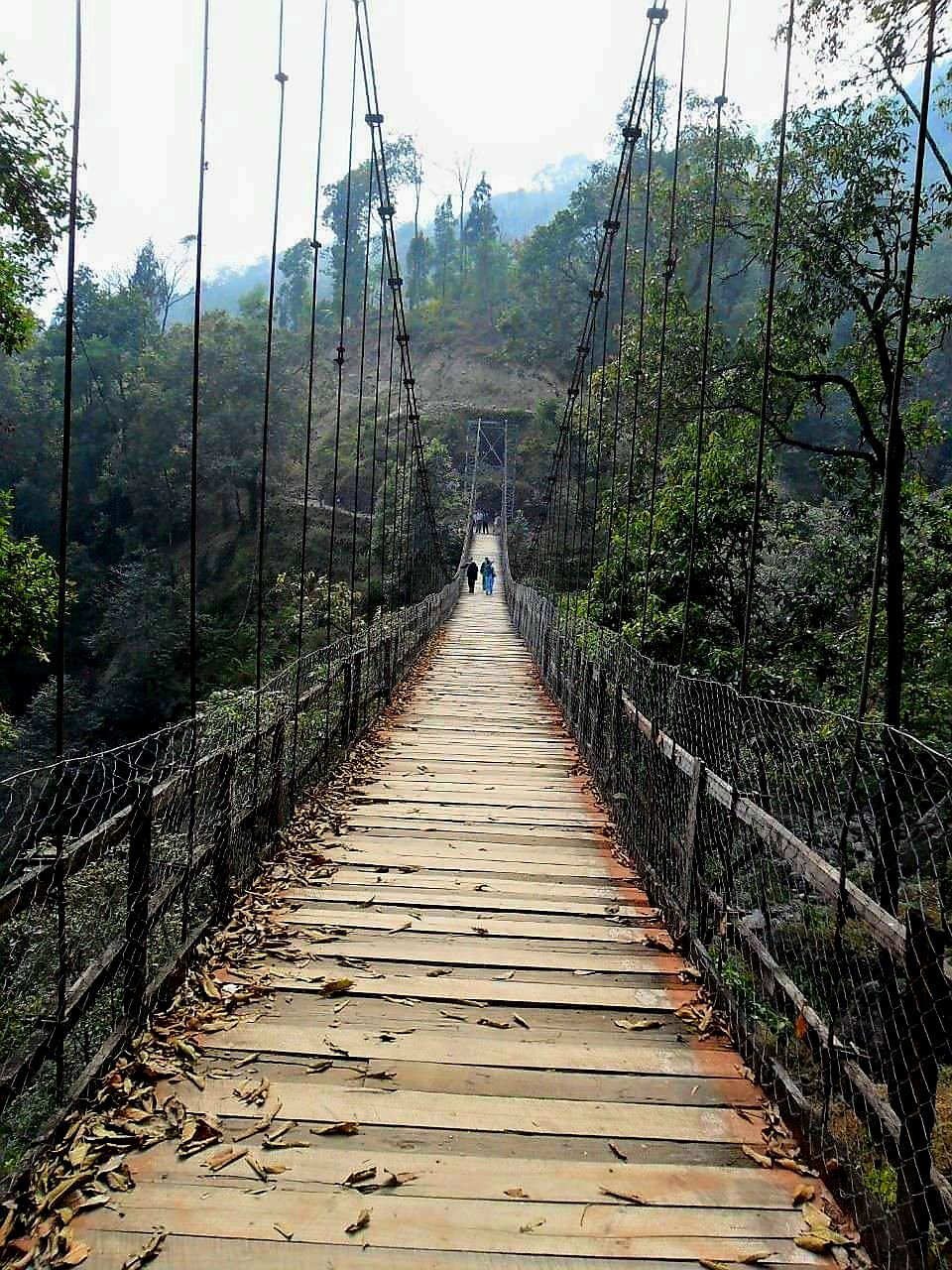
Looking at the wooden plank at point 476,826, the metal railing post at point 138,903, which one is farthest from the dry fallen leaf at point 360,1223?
the wooden plank at point 476,826

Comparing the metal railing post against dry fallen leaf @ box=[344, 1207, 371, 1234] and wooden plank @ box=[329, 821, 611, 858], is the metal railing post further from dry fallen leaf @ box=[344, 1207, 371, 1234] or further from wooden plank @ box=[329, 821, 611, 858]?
wooden plank @ box=[329, 821, 611, 858]

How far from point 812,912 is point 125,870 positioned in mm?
2177

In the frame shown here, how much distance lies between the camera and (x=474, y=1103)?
1855mm

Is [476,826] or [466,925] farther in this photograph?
[476,826]

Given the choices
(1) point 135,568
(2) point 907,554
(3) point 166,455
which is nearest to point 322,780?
(2) point 907,554

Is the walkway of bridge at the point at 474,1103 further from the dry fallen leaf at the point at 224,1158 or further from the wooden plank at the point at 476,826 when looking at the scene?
the wooden plank at the point at 476,826

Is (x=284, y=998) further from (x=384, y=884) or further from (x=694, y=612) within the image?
(x=694, y=612)

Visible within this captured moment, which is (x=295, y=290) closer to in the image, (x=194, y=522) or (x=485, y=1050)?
(x=194, y=522)

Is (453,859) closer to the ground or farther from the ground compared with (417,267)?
closer to the ground

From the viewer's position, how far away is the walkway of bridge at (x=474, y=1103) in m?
1.45

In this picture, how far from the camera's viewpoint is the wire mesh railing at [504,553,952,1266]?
1350mm

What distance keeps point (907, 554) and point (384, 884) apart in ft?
20.1

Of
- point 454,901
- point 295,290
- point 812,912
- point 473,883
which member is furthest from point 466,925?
point 295,290

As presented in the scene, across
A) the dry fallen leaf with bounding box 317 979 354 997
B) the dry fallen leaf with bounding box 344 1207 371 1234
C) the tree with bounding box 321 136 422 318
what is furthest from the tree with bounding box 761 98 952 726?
the tree with bounding box 321 136 422 318
